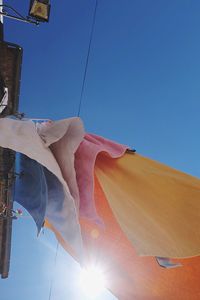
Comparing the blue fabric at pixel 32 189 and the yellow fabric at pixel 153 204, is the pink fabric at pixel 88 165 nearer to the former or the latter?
the yellow fabric at pixel 153 204

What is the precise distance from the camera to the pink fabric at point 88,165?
6.19 ft

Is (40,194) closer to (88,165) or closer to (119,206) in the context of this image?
(88,165)

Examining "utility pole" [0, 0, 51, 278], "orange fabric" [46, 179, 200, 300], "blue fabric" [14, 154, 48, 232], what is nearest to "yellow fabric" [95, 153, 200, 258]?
"orange fabric" [46, 179, 200, 300]

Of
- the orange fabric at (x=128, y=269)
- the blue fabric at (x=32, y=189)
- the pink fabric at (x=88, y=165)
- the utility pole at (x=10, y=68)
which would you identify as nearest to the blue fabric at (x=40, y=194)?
the blue fabric at (x=32, y=189)

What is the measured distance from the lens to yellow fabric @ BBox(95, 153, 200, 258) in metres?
1.62

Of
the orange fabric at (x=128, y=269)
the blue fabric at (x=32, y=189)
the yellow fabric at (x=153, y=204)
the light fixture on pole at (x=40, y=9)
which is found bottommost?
the orange fabric at (x=128, y=269)

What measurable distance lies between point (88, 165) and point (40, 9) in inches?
257

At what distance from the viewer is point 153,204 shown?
5.99ft

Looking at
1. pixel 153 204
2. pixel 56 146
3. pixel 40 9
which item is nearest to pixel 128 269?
pixel 153 204

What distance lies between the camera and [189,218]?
175cm

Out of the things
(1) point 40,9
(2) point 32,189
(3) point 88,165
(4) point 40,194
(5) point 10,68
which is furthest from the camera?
(5) point 10,68

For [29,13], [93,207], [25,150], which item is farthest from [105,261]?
[29,13]

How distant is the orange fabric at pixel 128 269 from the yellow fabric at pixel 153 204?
19cm

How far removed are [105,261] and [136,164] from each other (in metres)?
0.70
